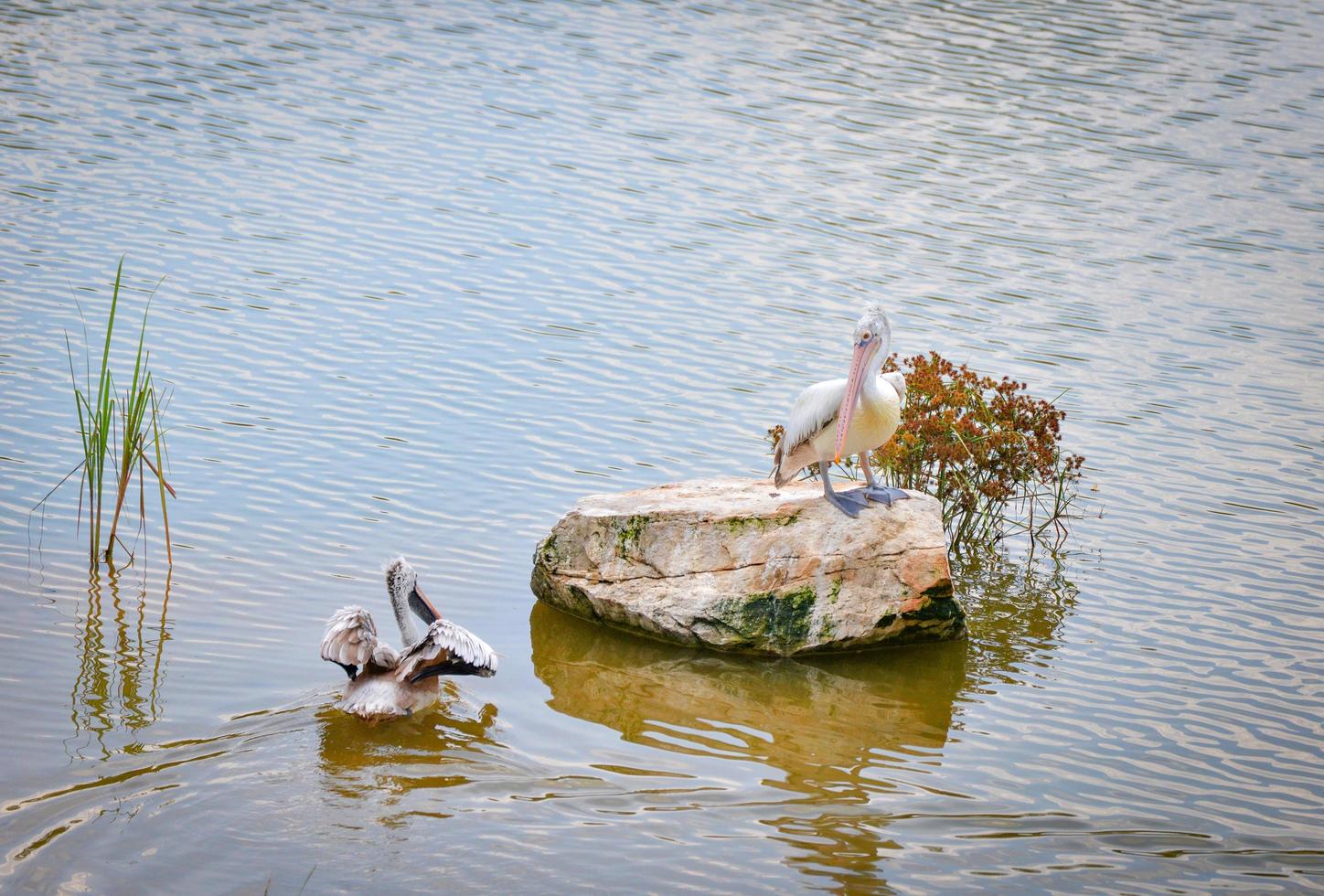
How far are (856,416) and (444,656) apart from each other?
261cm

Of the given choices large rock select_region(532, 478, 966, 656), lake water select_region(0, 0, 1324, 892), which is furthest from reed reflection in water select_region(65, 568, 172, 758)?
large rock select_region(532, 478, 966, 656)

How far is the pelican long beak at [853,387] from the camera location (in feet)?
24.3

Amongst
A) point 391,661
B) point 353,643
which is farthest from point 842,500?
point 353,643

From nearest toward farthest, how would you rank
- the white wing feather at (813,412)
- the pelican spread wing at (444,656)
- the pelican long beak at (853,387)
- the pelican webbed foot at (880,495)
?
the pelican spread wing at (444,656) → the pelican long beak at (853,387) → the white wing feather at (813,412) → the pelican webbed foot at (880,495)

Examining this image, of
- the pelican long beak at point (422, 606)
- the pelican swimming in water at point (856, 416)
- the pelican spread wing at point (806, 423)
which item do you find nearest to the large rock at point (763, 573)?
the pelican swimming in water at point (856, 416)

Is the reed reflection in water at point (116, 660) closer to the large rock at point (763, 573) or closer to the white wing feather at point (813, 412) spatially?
the large rock at point (763, 573)

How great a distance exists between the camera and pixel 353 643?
6449 mm

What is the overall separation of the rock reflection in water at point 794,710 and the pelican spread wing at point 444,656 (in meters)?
0.68

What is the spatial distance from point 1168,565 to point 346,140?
11.9m

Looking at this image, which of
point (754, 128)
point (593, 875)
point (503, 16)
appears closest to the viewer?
point (593, 875)

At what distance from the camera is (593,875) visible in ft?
18.1

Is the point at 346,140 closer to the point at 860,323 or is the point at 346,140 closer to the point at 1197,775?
the point at 860,323

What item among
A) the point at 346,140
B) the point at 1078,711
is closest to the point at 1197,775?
the point at 1078,711

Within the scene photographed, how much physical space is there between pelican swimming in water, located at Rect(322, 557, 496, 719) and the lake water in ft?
0.53
